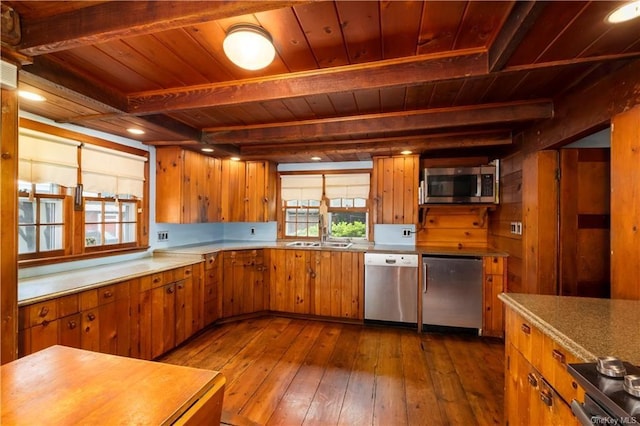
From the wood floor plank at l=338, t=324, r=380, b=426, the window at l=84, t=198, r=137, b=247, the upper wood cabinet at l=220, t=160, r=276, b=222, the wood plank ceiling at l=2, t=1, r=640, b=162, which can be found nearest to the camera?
the wood plank ceiling at l=2, t=1, r=640, b=162

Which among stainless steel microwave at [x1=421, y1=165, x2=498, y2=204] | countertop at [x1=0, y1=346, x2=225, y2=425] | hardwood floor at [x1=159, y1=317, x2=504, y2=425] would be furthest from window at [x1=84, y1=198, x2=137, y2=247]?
stainless steel microwave at [x1=421, y1=165, x2=498, y2=204]

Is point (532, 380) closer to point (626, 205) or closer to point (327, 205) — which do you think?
point (626, 205)

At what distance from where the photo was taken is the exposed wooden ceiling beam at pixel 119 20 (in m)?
1.09

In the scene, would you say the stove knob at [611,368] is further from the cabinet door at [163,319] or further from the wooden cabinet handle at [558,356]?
the cabinet door at [163,319]

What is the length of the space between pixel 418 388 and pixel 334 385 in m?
0.68

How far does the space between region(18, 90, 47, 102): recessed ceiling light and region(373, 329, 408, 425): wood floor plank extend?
10.3 ft

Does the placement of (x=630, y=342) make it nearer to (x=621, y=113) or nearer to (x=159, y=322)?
(x=621, y=113)

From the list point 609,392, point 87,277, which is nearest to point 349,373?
point 609,392

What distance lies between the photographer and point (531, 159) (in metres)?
2.54

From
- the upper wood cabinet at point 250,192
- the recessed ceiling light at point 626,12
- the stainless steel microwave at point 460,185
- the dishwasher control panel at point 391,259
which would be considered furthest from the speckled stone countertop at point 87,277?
the recessed ceiling light at point 626,12

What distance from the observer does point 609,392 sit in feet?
2.53

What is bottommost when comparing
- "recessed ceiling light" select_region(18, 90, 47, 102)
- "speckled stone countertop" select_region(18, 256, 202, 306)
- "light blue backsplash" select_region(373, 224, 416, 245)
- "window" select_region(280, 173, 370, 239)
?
"speckled stone countertop" select_region(18, 256, 202, 306)

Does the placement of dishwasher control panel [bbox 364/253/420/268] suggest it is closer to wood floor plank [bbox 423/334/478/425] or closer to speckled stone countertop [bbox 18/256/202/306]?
wood floor plank [bbox 423/334/478/425]

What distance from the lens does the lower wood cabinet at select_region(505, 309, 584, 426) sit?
1095mm
